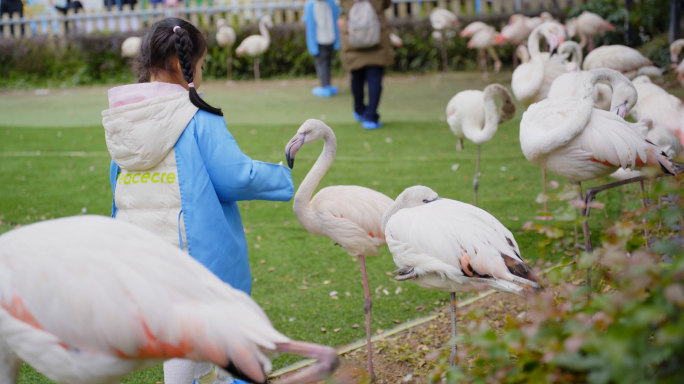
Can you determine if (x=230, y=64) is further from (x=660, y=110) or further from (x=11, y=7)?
(x=660, y=110)

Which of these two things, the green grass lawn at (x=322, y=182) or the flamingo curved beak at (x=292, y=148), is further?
the green grass lawn at (x=322, y=182)

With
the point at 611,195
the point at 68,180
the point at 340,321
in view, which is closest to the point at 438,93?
the point at 611,195

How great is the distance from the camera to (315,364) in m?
1.47

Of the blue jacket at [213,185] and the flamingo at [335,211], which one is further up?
the blue jacket at [213,185]

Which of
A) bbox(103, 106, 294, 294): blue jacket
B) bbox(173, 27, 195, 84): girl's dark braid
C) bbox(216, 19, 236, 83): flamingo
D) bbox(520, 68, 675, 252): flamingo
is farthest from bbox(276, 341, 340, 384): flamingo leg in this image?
bbox(216, 19, 236, 83): flamingo

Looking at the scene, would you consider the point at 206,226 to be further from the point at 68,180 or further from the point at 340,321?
the point at 68,180

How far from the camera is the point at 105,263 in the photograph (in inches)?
62.9

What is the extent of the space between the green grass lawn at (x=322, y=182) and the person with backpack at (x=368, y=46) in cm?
53

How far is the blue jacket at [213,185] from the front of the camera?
231 cm

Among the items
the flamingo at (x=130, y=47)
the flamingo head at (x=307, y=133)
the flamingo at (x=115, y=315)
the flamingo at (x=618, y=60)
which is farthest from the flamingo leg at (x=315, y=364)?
the flamingo at (x=130, y=47)

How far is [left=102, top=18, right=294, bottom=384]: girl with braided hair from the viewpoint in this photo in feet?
7.52

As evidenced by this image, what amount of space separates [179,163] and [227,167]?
0.19 m

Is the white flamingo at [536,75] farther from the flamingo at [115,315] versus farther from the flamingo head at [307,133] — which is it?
the flamingo at [115,315]

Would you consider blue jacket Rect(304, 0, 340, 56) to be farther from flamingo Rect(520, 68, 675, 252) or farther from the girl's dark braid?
the girl's dark braid
